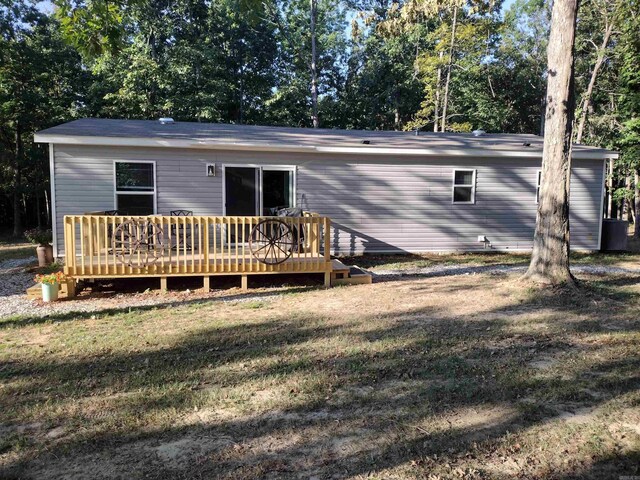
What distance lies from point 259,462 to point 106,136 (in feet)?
27.1

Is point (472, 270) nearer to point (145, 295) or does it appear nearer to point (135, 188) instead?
point (145, 295)

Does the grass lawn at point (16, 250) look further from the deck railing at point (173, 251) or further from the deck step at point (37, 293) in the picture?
the deck railing at point (173, 251)

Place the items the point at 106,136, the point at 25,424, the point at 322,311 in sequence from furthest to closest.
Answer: the point at 106,136 < the point at 322,311 < the point at 25,424

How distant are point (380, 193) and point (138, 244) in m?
5.61

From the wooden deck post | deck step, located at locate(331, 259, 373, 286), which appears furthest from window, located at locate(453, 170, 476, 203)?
the wooden deck post

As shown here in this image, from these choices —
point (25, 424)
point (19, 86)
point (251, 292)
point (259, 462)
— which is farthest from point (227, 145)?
point (19, 86)

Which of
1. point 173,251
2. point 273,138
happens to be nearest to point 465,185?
point 273,138

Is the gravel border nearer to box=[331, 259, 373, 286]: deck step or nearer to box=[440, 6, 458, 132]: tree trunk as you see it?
box=[331, 259, 373, 286]: deck step

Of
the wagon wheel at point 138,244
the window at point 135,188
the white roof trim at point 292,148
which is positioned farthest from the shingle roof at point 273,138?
the wagon wheel at point 138,244

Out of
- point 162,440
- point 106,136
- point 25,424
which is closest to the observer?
point 162,440

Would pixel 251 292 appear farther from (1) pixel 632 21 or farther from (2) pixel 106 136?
(1) pixel 632 21

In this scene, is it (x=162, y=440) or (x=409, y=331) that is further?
(x=409, y=331)

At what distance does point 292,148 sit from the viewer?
1005 centimetres

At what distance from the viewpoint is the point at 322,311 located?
5.98 meters
